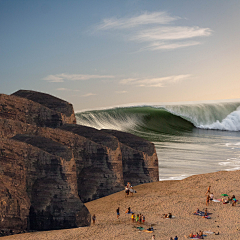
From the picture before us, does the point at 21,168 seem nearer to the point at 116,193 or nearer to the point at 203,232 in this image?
the point at 116,193

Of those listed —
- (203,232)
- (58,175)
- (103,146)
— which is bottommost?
(203,232)

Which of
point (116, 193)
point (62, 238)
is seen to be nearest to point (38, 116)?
point (116, 193)

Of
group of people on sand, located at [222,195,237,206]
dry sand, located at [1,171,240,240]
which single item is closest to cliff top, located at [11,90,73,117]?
dry sand, located at [1,171,240,240]

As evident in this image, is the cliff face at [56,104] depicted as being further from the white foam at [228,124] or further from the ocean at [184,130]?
the white foam at [228,124]

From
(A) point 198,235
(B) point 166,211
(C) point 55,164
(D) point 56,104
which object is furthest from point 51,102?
(A) point 198,235

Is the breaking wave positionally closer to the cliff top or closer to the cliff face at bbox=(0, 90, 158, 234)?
the cliff top

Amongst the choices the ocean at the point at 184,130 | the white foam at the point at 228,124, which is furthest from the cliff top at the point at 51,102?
the white foam at the point at 228,124

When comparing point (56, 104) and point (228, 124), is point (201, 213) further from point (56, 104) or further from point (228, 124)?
point (228, 124)
